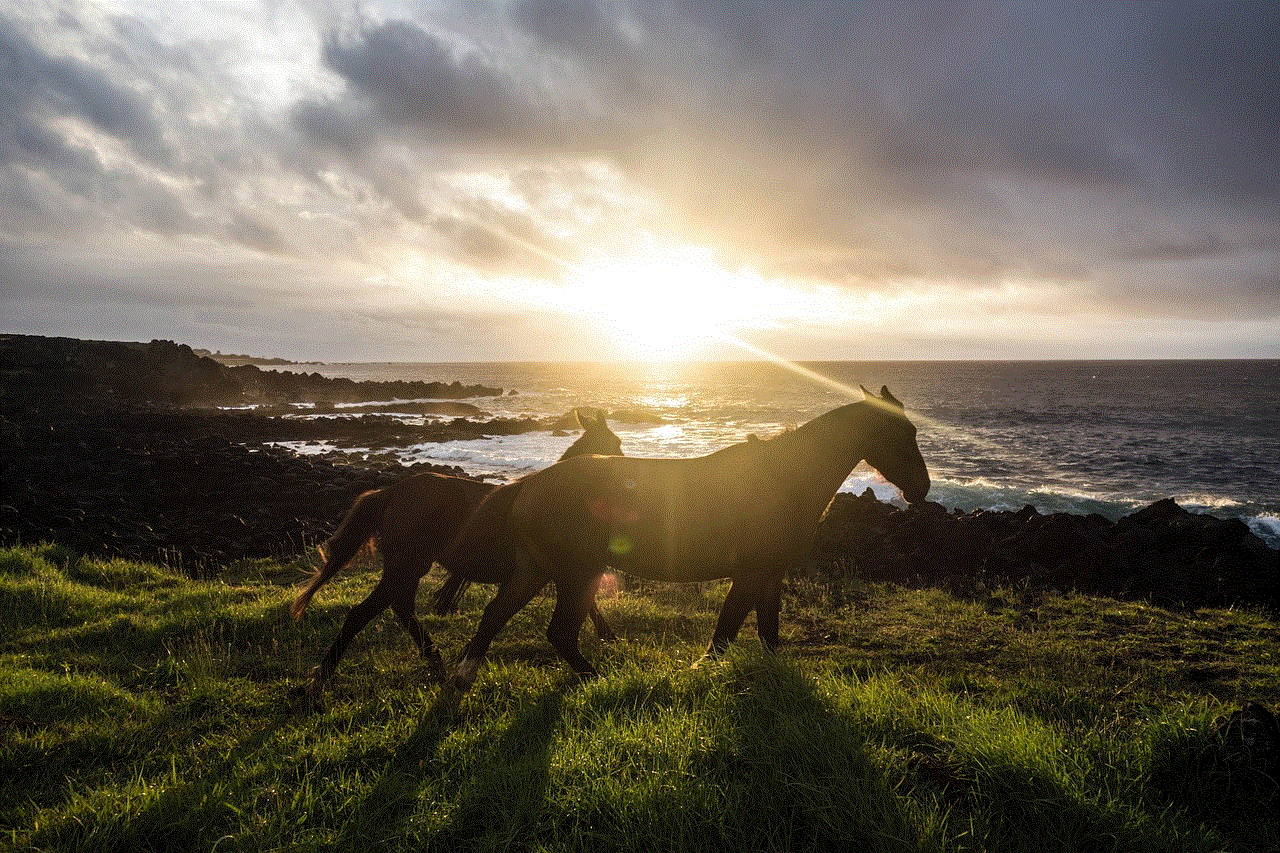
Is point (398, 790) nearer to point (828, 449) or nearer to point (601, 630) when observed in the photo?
point (601, 630)

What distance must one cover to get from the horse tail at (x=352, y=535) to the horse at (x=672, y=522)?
3.30 feet

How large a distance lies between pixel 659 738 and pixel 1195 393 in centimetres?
12134

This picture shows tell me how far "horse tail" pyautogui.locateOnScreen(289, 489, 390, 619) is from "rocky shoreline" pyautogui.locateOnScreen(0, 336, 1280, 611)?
6.61m

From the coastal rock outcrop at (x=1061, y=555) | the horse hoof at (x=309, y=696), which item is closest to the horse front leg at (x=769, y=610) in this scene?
the horse hoof at (x=309, y=696)

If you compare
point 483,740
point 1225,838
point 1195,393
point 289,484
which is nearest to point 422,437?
point 289,484

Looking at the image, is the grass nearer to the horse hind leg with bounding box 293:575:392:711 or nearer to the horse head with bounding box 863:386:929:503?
the horse hind leg with bounding box 293:575:392:711

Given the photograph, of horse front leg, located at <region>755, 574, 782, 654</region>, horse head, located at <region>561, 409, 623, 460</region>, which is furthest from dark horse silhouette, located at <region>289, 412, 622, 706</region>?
horse front leg, located at <region>755, 574, 782, 654</region>

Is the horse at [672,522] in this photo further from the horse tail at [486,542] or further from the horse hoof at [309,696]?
the horse hoof at [309,696]

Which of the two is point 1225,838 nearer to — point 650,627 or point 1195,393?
point 650,627

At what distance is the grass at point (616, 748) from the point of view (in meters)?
3.27

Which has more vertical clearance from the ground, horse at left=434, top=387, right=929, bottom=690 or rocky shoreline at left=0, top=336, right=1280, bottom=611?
horse at left=434, top=387, right=929, bottom=690

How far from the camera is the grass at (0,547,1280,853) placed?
3.27m

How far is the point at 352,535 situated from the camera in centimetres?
654

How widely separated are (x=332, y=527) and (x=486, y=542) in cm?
1128
